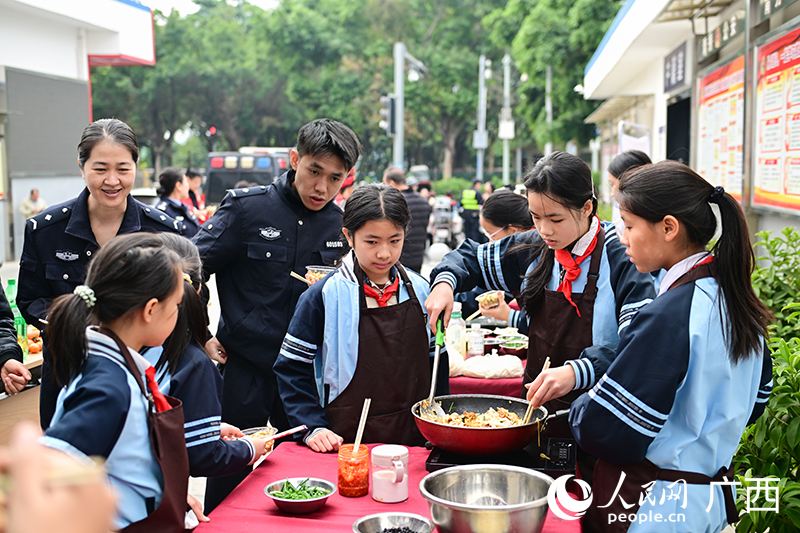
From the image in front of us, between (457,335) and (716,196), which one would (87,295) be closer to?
(716,196)

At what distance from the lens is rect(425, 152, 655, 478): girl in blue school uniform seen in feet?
8.00

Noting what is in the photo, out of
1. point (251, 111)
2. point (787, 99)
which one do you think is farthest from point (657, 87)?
point (251, 111)

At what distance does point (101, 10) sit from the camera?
47.2 ft

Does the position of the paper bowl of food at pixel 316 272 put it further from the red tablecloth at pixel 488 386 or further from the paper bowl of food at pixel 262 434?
the red tablecloth at pixel 488 386

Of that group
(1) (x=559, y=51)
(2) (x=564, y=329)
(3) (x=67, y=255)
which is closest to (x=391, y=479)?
(2) (x=564, y=329)

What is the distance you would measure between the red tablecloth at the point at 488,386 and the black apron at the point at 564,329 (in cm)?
119

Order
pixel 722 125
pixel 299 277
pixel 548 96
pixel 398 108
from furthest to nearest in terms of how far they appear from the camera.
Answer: pixel 548 96, pixel 398 108, pixel 722 125, pixel 299 277

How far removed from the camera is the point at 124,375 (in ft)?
5.43

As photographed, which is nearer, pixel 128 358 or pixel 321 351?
pixel 128 358

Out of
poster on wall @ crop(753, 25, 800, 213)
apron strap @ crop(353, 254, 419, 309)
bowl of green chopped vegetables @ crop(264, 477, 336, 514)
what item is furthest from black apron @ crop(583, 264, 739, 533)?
poster on wall @ crop(753, 25, 800, 213)

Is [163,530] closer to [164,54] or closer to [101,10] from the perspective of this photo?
[101,10]

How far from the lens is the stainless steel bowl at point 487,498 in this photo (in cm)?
165

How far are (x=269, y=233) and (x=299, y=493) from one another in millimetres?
1478

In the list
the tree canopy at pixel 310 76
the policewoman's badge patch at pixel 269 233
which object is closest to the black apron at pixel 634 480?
A: the policewoman's badge patch at pixel 269 233
